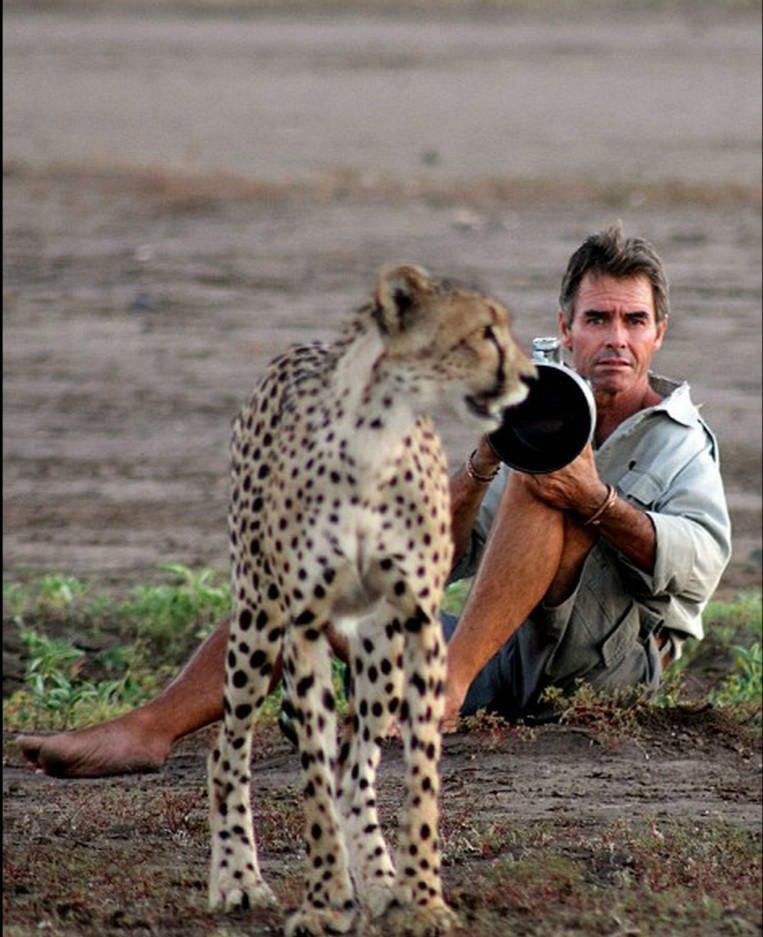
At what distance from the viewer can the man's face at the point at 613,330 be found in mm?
5648

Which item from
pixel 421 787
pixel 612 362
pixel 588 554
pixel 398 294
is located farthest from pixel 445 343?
pixel 612 362

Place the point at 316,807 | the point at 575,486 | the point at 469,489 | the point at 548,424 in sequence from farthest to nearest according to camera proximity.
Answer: the point at 469,489, the point at 575,486, the point at 548,424, the point at 316,807

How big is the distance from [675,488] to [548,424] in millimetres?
789

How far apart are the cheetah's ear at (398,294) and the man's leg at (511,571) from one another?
5.06ft

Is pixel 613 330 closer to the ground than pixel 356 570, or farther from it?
farther from it

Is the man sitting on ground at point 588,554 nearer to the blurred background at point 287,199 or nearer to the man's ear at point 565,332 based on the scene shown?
the man's ear at point 565,332

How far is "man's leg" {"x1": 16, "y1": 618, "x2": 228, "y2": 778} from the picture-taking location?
5.75 m

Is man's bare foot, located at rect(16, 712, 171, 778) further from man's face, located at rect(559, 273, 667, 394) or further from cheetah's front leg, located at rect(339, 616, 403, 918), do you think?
cheetah's front leg, located at rect(339, 616, 403, 918)

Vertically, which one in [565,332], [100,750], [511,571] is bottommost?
[100,750]

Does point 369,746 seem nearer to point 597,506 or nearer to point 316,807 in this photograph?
point 316,807

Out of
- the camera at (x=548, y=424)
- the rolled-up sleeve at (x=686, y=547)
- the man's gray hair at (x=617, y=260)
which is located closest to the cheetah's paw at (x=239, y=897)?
the camera at (x=548, y=424)

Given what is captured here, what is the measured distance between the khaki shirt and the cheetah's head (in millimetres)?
1668

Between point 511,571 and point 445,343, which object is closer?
point 445,343

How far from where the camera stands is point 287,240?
46.1 feet
